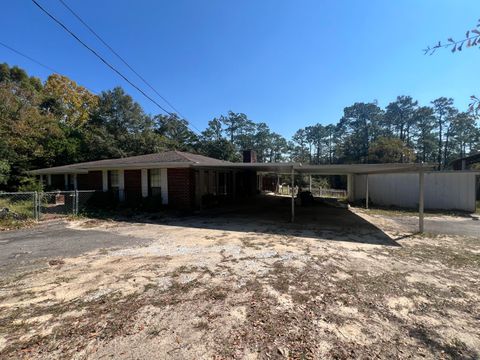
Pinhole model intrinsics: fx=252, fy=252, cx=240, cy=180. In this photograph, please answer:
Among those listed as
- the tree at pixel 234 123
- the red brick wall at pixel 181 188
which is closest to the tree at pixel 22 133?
the red brick wall at pixel 181 188

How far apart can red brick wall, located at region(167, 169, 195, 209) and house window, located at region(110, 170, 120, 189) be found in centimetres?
314

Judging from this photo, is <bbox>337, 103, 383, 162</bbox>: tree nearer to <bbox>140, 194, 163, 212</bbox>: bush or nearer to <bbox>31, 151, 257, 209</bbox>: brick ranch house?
<bbox>31, 151, 257, 209</bbox>: brick ranch house

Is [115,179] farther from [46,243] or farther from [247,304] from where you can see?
[247,304]

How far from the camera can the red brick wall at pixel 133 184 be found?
11812 mm

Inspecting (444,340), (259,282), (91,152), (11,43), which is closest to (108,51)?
(11,43)

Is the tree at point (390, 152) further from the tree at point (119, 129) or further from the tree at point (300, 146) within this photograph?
the tree at point (119, 129)

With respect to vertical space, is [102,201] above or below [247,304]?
above

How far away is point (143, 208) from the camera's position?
428 inches

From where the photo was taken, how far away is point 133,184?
1197 cm

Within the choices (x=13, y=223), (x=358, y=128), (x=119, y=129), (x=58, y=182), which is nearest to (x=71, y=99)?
(x=119, y=129)

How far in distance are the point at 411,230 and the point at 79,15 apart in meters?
11.5

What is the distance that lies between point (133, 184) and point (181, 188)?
2643 mm

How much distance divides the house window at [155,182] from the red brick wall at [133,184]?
0.58 m

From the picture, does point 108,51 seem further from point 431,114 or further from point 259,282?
point 431,114
